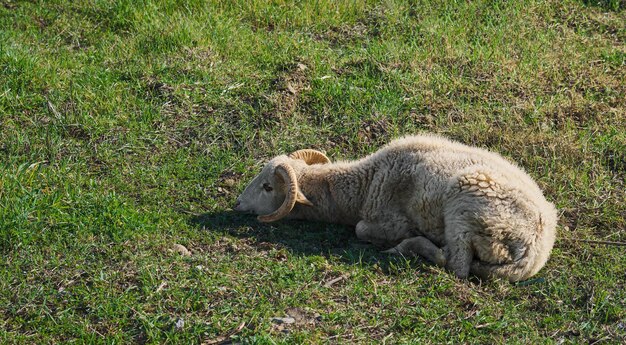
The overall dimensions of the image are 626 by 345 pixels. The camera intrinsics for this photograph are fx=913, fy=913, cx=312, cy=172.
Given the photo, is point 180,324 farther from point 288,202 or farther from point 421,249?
point 421,249

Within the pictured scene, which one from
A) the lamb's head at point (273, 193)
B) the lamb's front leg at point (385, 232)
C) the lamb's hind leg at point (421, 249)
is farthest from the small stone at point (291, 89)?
the lamb's hind leg at point (421, 249)

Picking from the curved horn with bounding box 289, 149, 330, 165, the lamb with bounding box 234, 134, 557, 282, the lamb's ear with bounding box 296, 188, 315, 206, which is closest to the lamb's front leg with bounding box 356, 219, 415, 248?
the lamb with bounding box 234, 134, 557, 282

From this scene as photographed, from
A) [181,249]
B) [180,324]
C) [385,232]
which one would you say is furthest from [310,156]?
[180,324]

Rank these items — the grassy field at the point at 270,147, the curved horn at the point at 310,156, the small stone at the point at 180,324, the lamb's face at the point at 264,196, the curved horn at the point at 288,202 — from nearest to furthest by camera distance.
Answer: the small stone at the point at 180,324
the grassy field at the point at 270,147
the curved horn at the point at 288,202
the lamb's face at the point at 264,196
the curved horn at the point at 310,156

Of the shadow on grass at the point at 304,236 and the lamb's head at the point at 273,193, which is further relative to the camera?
the lamb's head at the point at 273,193

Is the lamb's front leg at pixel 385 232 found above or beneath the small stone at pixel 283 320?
beneath

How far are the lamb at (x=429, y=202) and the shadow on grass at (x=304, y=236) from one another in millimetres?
107

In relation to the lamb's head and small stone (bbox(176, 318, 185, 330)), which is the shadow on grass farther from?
small stone (bbox(176, 318, 185, 330))

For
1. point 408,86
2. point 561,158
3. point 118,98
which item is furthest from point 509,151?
point 118,98

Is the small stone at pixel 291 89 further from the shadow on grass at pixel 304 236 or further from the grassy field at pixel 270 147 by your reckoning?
the shadow on grass at pixel 304 236

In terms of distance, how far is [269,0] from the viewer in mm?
12930

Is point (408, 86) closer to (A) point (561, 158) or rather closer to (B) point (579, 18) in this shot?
(A) point (561, 158)

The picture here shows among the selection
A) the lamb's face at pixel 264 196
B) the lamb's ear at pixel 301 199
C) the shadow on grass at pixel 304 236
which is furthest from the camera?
the lamb's face at pixel 264 196

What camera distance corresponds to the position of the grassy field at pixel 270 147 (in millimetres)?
7219
